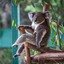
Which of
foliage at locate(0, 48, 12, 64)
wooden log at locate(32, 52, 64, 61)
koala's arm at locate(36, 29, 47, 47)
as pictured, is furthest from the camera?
foliage at locate(0, 48, 12, 64)

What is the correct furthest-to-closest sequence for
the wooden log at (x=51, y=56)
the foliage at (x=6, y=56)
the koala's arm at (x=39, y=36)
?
the foliage at (x=6, y=56) → the koala's arm at (x=39, y=36) → the wooden log at (x=51, y=56)

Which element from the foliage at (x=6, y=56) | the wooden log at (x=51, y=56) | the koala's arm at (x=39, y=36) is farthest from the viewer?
the foliage at (x=6, y=56)

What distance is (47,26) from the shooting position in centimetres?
150

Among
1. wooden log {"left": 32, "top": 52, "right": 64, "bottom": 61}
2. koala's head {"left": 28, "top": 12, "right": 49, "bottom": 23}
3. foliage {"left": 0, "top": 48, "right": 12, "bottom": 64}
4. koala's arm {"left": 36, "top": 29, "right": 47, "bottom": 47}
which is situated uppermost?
koala's head {"left": 28, "top": 12, "right": 49, "bottom": 23}

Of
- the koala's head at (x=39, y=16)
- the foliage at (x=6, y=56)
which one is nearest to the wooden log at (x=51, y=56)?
the koala's head at (x=39, y=16)

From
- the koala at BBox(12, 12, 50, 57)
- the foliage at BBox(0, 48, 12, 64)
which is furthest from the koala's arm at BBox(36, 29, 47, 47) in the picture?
the foliage at BBox(0, 48, 12, 64)

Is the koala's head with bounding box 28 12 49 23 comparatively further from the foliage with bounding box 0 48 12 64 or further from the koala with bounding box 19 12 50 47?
the foliage with bounding box 0 48 12 64

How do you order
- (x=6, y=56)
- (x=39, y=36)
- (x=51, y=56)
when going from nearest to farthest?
1. (x=51, y=56)
2. (x=39, y=36)
3. (x=6, y=56)

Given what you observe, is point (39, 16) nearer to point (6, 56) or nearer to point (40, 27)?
point (40, 27)

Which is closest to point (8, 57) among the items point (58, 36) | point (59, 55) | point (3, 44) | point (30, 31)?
point (3, 44)

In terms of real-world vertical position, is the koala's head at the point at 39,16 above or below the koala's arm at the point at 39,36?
above

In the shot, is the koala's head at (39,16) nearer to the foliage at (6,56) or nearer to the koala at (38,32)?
the koala at (38,32)

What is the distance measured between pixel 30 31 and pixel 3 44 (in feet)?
2.52

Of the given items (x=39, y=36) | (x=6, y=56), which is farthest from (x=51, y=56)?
(x=6, y=56)
